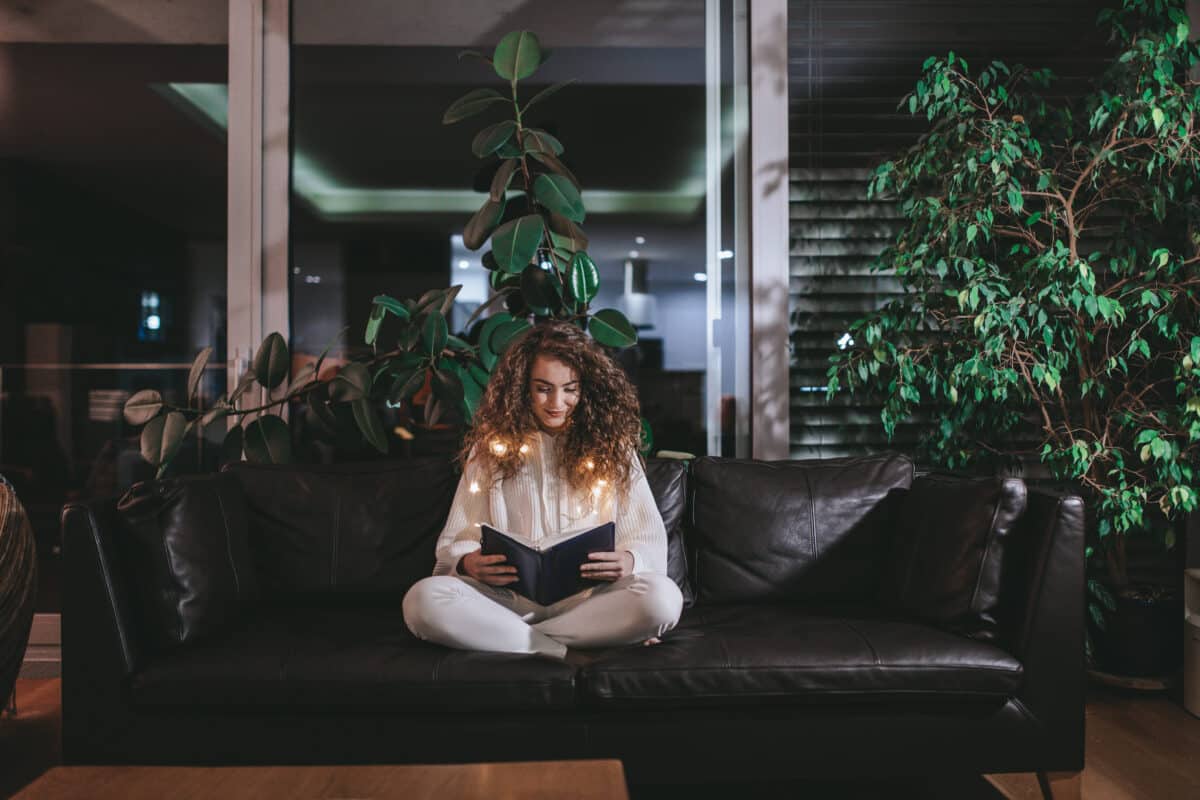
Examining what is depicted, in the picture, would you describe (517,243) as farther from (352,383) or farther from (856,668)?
(856,668)

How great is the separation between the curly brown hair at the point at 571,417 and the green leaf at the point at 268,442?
62 cm

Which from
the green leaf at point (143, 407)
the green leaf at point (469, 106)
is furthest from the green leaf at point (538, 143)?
the green leaf at point (143, 407)

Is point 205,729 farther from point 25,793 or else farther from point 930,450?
point 930,450

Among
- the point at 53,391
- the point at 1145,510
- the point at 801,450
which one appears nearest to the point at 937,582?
the point at 801,450

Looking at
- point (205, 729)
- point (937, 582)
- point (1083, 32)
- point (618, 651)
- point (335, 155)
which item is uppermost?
point (1083, 32)

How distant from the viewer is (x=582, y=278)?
7.45ft

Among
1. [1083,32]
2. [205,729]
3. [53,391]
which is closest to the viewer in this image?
[205,729]

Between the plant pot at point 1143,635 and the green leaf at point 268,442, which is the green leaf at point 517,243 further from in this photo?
the plant pot at point 1143,635

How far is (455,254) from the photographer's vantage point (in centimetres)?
297

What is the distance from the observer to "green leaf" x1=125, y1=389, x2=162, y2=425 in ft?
7.59

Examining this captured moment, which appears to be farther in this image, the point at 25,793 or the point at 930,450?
the point at 930,450

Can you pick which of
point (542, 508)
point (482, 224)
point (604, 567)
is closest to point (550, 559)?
point (604, 567)

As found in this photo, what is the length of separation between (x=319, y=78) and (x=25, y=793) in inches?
98.9

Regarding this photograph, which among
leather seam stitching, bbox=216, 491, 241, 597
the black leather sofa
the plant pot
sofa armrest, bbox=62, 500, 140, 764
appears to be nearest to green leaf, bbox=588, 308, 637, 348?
the black leather sofa
